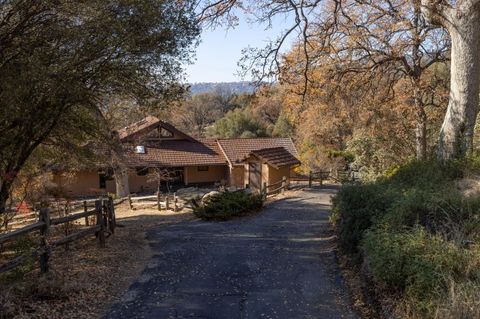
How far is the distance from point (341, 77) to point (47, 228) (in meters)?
12.7

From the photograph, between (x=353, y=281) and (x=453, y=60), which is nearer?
(x=353, y=281)

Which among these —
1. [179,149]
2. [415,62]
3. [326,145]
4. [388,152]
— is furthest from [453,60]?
[326,145]

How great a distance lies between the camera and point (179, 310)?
259 inches

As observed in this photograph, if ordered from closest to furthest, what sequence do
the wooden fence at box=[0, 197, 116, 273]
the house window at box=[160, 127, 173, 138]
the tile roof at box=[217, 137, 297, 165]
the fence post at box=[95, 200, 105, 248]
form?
the wooden fence at box=[0, 197, 116, 273] → the fence post at box=[95, 200, 105, 248] → the tile roof at box=[217, 137, 297, 165] → the house window at box=[160, 127, 173, 138]

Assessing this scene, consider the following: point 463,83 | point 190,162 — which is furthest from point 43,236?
point 190,162

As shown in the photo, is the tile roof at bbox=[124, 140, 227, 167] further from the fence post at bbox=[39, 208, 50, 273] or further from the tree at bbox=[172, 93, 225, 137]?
the fence post at bbox=[39, 208, 50, 273]

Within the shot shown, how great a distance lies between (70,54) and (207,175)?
27239mm

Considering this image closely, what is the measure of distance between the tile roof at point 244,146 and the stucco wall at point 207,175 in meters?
1.34

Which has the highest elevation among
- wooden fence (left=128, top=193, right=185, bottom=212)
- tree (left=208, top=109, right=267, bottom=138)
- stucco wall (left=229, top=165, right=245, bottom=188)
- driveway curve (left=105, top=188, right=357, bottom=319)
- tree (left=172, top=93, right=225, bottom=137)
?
tree (left=172, top=93, right=225, bottom=137)

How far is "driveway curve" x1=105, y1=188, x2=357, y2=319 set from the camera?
6.64 m

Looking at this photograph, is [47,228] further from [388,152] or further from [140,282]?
[388,152]

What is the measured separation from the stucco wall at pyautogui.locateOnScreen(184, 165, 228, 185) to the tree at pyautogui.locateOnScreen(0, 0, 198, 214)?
79.3 feet

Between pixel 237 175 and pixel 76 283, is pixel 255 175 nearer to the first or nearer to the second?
pixel 237 175

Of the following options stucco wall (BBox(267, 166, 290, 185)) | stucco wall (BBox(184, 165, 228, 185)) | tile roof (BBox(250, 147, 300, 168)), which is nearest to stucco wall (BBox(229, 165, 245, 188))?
stucco wall (BBox(184, 165, 228, 185))
